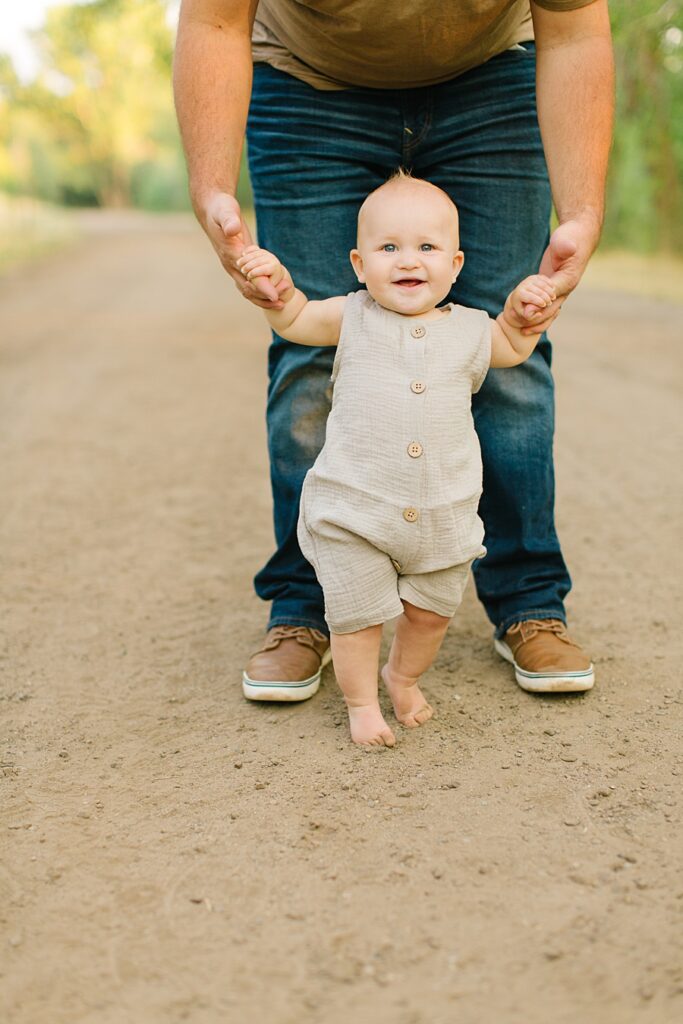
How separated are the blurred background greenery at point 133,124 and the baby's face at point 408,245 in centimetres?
597

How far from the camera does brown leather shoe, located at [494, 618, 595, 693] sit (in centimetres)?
247

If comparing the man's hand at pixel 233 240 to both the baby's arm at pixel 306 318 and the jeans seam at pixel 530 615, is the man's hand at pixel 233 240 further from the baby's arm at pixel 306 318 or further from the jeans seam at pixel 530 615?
the jeans seam at pixel 530 615

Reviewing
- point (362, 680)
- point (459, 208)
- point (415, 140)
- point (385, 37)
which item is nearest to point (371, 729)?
point (362, 680)

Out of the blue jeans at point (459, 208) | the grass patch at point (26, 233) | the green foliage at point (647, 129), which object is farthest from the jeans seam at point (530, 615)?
the grass patch at point (26, 233)

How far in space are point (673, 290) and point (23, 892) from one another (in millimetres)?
10725

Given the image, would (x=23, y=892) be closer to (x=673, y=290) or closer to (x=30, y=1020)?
(x=30, y=1020)

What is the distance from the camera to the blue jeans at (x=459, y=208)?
247cm

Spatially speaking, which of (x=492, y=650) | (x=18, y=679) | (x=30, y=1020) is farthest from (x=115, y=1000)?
(x=492, y=650)

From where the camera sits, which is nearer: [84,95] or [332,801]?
[332,801]

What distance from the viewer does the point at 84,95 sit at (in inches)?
1703

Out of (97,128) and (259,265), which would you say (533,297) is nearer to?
(259,265)

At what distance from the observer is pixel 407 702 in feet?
7.82

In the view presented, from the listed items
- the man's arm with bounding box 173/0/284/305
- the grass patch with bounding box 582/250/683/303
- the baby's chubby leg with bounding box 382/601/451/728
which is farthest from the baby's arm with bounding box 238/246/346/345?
the grass patch with bounding box 582/250/683/303

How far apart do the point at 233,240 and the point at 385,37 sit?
556mm
